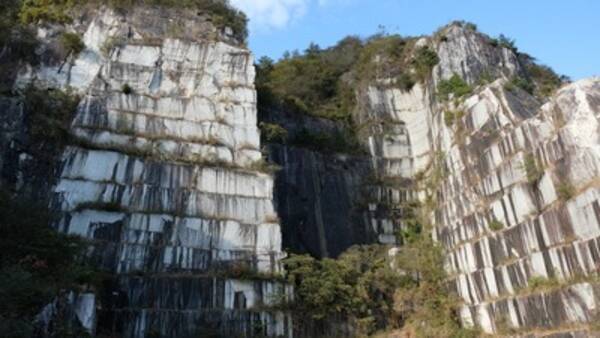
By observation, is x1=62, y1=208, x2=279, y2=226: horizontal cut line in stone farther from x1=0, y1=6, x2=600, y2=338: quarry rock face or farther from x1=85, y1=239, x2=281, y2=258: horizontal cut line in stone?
x1=85, y1=239, x2=281, y2=258: horizontal cut line in stone

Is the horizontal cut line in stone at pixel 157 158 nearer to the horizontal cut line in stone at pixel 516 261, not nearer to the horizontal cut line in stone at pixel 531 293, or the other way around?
the horizontal cut line in stone at pixel 516 261

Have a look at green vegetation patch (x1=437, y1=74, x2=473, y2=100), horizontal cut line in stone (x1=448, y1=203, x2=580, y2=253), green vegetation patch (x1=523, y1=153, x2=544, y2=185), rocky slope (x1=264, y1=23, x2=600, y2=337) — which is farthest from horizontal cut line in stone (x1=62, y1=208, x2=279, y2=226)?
green vegetation patch (x1=437, y1=74, x2=473, y2=100)

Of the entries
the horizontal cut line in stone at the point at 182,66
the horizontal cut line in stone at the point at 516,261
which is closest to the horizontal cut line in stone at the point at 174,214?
the horizontal cut line in stone at the point at 182,66

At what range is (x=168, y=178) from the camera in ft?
76.1

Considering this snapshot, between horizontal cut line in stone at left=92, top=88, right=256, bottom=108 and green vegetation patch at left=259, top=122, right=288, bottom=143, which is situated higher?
horizontal cut line in stone at left=92, top=88, right=256, bottom=108

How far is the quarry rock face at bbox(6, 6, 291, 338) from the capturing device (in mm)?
20500

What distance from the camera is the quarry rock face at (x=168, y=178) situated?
20.5 meters

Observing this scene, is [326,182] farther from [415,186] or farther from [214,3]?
[214,3]

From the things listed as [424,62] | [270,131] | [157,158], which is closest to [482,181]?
[424,62]

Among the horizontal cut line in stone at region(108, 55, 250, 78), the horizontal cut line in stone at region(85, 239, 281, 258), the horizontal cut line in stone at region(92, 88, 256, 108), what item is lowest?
the horizontal cut line in stone at region(85, 239, 281, 258)

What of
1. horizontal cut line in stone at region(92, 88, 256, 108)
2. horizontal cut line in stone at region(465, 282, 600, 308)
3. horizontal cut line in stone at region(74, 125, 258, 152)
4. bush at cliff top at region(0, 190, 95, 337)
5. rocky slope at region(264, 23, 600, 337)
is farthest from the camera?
horizontal cut line in stone at region(92, 88, 256, 108)

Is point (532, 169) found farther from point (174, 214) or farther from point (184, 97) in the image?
point (184, 97)

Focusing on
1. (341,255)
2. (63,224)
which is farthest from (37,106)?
(341,255)

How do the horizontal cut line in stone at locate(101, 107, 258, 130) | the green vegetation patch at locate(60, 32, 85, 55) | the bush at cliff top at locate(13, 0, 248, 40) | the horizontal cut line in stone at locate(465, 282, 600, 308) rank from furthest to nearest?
the bush at cliff top at locate(13, 0, 248, 40) → the green vegetation patch at locate(60, 32, 85, 55) → the horizontal cut line in stone at locate(101, 107, 258, 130) → the horizontal cut line in stone at locate(465, 282, 600, 308)
